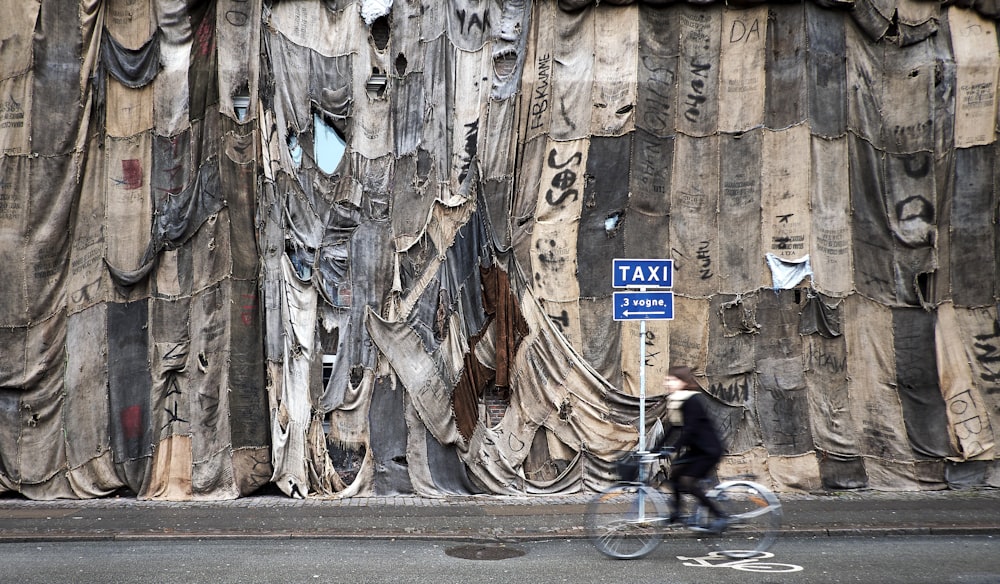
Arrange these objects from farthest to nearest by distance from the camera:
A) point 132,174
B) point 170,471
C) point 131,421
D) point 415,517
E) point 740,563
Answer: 1. point 132,174
2. point 131,421
3. point 170,471
4. point 415,517
5. point 740,563

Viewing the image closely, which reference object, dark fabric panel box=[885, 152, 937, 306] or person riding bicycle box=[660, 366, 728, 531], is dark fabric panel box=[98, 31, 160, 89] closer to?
person riding bicycle box=[660, 366, 728, 531]

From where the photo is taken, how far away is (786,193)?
12688 millimetres

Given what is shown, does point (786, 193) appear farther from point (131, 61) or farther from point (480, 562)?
point (131, 61)

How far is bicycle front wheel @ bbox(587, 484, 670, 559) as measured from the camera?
8.03m

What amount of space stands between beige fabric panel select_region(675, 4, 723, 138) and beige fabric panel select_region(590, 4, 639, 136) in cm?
81

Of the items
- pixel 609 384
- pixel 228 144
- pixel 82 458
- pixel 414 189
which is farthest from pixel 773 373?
pixel 82 458

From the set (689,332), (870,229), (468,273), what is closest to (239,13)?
(468,273)

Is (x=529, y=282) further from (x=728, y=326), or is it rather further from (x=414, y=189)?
(x=728, y=326)

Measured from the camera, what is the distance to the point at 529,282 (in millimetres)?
12508

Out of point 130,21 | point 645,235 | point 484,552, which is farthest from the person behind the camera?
point 130,21

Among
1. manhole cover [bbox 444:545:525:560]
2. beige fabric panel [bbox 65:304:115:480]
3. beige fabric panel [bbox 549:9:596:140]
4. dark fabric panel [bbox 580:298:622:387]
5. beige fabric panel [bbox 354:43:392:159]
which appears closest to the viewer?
manhole cover [bbox 444:545:525:560]

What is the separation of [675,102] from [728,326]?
3779 mm

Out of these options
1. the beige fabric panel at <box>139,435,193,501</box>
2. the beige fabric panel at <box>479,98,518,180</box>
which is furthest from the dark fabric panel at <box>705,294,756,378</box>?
the beige fabric panel at <box>139,435,193,501</box>

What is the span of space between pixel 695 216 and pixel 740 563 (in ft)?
21.4
